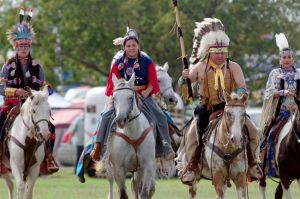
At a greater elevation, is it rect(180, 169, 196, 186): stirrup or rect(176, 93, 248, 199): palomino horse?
rect(176, 93, 248, 199): palomino horse

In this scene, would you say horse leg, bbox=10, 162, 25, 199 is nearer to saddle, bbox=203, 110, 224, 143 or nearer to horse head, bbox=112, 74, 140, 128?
horse head, bbox=112, 74, 140, 128

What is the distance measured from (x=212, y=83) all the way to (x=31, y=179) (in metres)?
3.25

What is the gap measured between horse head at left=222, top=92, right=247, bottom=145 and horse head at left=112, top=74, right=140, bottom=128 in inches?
53.0

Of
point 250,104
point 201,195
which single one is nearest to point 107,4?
point 250,104

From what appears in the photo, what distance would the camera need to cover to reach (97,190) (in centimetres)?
2761

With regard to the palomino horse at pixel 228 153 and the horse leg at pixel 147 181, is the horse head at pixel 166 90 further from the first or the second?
the horse leg at pixel 147 181

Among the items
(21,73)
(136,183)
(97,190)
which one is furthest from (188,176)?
(97,190)

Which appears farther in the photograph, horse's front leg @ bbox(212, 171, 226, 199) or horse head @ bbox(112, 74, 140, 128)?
horse's front leg @ bbox(212, 171, 226, 199)

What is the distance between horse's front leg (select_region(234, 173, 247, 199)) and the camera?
17594mm

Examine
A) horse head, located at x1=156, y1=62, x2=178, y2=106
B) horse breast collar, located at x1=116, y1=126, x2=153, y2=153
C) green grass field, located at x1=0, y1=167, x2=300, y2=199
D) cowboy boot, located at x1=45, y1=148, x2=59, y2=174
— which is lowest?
green grass field, located at x1=0, y1=167, x2=300, y2=199

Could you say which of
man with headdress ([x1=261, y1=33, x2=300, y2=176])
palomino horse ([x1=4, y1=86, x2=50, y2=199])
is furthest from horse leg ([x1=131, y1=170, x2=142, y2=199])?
man with headdress ([x1=261, y1=33, x2=300, y2=176])

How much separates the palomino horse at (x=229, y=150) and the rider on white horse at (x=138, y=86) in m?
0.65

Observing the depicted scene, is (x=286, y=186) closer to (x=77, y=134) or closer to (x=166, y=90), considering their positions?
(x=166, y=90)

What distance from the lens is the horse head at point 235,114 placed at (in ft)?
56.5
